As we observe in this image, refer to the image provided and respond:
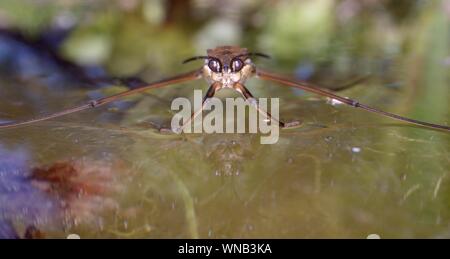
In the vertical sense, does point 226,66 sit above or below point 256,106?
above

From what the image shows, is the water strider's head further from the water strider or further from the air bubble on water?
the air bubble on water

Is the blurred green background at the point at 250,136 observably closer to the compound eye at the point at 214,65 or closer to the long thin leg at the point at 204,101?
the long thin leg at the point at 204,101

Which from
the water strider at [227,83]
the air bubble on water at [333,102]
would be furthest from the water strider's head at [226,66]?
the air bubble on water at [333,102]

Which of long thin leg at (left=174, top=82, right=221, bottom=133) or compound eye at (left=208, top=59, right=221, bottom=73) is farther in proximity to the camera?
compound eye at (left=208, top=59, right=221, bottom=73)

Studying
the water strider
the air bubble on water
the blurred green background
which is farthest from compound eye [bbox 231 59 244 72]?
the air bubble on water

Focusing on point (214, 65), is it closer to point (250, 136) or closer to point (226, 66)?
point (226, 66)

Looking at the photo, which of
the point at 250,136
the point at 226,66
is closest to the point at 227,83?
the point at 226,66
